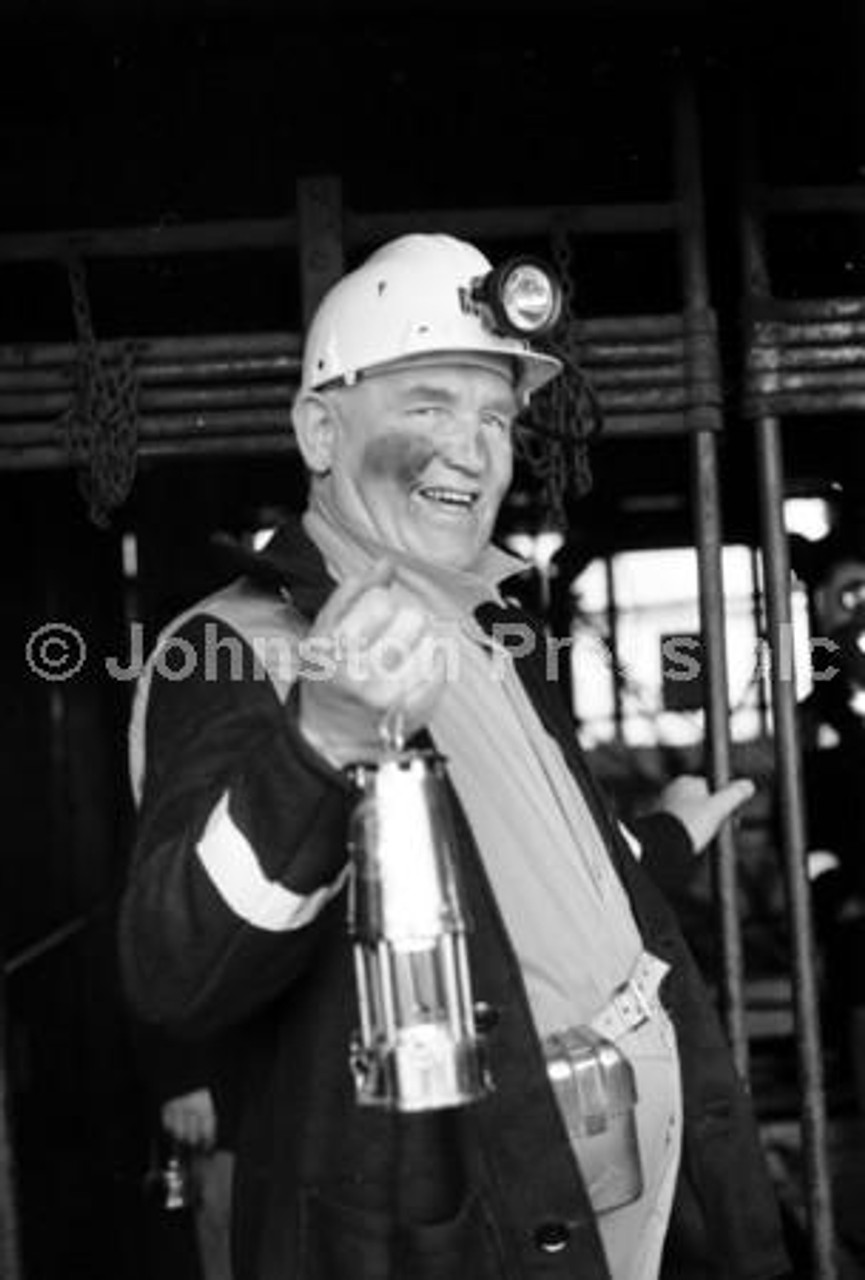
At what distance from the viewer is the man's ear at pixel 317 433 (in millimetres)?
2209

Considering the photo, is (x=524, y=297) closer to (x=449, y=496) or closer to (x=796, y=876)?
(x=449, y=496)

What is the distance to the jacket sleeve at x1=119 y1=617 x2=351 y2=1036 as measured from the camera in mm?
1573

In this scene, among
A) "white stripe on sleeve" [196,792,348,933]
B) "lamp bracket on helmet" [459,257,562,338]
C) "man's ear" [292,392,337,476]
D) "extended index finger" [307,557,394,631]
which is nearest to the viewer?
"extended index finger" [307,557,394,631]

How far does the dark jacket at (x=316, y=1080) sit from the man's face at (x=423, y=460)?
133 millimetres

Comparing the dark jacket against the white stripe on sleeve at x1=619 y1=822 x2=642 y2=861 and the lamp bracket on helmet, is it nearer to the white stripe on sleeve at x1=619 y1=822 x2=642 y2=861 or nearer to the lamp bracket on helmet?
the lamp bracket on helmet

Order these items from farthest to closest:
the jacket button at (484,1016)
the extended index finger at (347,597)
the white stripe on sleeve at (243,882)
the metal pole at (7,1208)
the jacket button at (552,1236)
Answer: the metal pole at (7,1208) → the jacket button at (552,1236) → the jacket button at (484,1016) → the white stripe on sleeve at (243,882) → the extended index finger at (347,597)

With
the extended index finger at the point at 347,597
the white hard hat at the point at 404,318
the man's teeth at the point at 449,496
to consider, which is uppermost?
the white hard hat at the point at 404,318

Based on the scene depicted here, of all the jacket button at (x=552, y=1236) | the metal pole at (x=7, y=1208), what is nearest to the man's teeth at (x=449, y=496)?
the jacket button at (x=552, y=1236)

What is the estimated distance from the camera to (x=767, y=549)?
2.69 m

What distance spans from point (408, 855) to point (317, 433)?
2.98 feet

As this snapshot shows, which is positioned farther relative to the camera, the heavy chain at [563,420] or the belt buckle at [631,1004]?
the heavy chain at [563,420]

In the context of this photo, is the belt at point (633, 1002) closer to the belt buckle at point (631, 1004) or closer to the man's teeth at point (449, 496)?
the belt buckle at point (631, 1004)

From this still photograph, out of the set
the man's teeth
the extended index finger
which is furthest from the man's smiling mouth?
the extended index finger

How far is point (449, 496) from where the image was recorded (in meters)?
2.13
